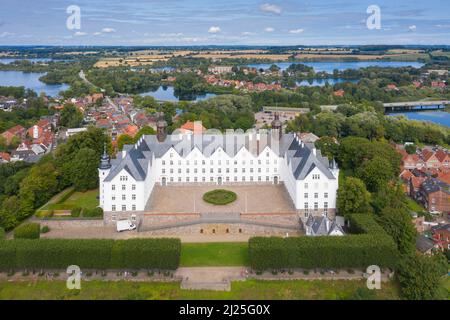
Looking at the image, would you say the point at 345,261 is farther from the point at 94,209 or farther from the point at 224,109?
the point at 224,109

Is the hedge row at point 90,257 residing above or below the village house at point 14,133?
below

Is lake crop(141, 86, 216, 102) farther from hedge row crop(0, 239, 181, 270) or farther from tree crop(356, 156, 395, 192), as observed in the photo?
hedge row crop(0, 239, 181, 270)

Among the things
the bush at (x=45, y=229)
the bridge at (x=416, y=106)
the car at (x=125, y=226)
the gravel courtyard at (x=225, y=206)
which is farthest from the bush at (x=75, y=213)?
the bridge at (x=416, y=106)

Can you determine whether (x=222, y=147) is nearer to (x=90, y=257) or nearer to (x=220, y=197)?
(x=220, y=197)

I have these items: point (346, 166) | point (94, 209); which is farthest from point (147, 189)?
point (346, 166)

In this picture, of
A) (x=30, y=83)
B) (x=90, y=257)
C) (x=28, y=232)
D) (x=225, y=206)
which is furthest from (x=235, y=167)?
(x=30, y=83)

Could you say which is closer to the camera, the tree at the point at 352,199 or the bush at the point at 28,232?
the bush at the point at 28,232

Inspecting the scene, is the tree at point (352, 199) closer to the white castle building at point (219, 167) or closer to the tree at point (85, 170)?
the white castle building at point (219, 167)
